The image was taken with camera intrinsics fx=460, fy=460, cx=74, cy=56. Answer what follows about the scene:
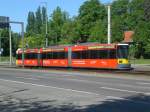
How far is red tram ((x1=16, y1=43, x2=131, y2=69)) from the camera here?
44.2 metres

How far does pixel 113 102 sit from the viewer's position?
1634 centimetres

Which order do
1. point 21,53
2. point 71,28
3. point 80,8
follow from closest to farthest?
point 21,53
point 71,28
point 80,8

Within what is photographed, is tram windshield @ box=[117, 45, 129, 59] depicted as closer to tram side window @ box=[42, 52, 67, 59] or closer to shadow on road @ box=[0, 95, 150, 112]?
tram side window @ box=[42, 52, 67, 59]

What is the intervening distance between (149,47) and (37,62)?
1809 cm

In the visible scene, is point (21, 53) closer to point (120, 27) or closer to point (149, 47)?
point (149, 47)

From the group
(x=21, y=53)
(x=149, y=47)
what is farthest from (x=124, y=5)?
(x=21, y=53)

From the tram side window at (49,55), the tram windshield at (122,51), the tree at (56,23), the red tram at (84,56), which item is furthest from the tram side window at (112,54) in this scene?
the tree at (56,23)

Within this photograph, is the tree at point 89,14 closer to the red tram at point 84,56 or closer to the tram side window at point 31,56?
the tram side window at point 31,56

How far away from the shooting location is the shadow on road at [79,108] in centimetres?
1439

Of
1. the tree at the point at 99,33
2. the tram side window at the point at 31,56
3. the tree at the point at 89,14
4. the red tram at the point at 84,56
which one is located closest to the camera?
the red tram at the point at 84,56

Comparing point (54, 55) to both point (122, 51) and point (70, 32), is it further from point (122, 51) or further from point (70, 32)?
point (70, 32)

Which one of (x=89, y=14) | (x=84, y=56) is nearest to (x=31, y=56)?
(x=84, y=56)

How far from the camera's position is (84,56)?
4878 cm

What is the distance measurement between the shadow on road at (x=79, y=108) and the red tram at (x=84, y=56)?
86.8ft
